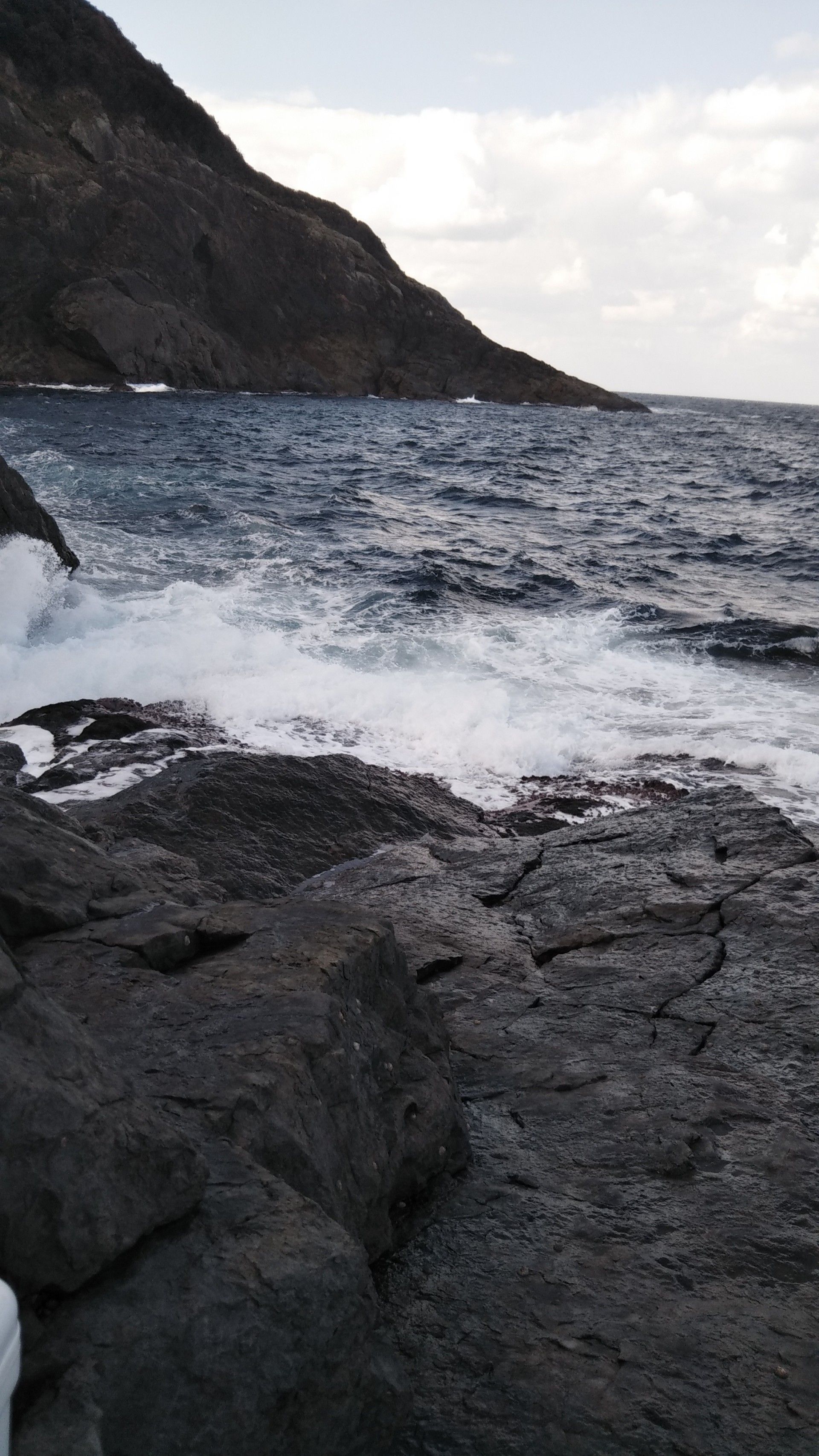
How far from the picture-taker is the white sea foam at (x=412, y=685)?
7.30 meters

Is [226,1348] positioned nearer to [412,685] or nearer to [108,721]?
[108,721]

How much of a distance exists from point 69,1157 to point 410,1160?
1.10 m

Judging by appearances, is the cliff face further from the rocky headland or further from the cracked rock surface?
the rocky headland

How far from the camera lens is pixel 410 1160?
8.11ft

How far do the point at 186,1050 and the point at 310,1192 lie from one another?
1.38 ft

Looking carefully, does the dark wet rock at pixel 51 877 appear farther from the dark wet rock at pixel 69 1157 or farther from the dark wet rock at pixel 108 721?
the dark wet rock at pixel 108 721

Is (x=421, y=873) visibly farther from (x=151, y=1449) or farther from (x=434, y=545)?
(x=434, y=545)

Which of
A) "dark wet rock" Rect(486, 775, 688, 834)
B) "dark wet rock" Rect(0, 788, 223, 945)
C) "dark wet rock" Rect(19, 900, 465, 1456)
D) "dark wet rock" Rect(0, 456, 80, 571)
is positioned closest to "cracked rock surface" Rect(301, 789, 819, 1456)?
"dark wet rock" Rect(19, 900, 465, 1456)

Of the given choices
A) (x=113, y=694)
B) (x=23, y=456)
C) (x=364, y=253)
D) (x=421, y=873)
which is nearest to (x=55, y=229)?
(x=364, y=253)

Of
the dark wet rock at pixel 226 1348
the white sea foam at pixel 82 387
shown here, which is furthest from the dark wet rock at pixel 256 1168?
the white sea foam at pixel 82 387

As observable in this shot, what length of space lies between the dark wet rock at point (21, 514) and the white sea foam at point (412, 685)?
0.95 feet

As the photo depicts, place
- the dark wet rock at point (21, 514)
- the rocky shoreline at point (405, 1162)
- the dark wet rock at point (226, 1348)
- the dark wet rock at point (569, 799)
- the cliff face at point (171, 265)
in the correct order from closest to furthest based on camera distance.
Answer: the dark wet rock at point (226, 1348) < the rocky shoreline at point (405, 1162) < the dark wet rock at point (569, 799) < the dark wet rock at point (21, 514) < the cliff face at point (171, 265)

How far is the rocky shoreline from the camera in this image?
1603 mm

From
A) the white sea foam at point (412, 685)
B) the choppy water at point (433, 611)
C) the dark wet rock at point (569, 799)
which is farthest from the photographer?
the choppy water at point (433, 611)
